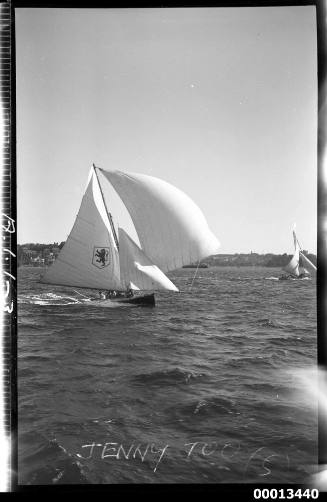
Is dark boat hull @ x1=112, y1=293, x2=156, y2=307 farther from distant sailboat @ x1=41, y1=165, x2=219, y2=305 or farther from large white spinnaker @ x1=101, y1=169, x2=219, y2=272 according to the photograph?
large white spinnaker @ x1=101, y1=169, x2=219, y2=272

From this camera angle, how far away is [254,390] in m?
4.52

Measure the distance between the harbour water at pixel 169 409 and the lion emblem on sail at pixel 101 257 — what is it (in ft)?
13.0

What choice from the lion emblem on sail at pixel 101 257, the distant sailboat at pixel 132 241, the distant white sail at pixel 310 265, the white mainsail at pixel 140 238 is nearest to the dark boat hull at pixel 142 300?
the distant sailboat at pixel 132 241

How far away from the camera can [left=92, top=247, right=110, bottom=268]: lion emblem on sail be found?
972 cm

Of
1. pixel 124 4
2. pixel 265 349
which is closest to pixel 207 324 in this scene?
pixel 265 349

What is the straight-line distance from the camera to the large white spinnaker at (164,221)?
4914mm

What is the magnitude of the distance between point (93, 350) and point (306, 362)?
3522 millimetres

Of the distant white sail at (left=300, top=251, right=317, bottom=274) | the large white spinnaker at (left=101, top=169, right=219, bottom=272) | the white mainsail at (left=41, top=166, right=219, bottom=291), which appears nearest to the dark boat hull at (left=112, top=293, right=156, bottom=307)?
the white mainsail at (left=41, top=166, right=219, bottom=291)

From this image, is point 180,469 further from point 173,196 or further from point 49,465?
point 173,196

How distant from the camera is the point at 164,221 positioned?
6.79 m
